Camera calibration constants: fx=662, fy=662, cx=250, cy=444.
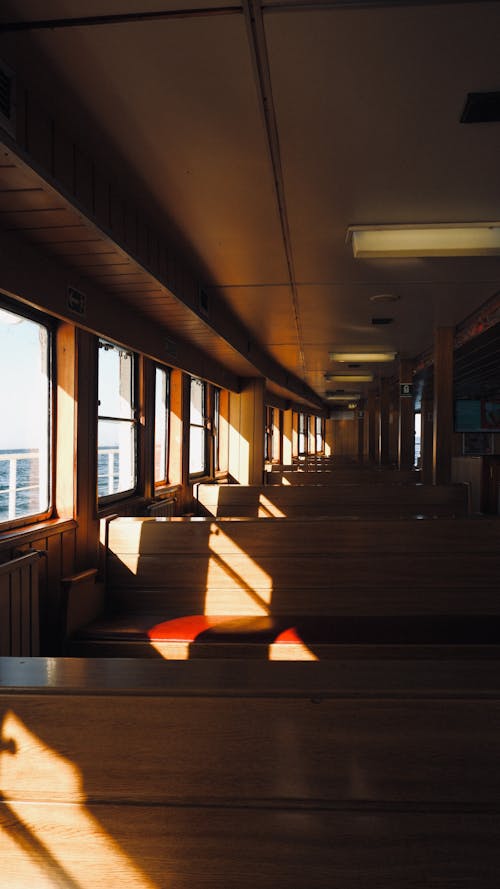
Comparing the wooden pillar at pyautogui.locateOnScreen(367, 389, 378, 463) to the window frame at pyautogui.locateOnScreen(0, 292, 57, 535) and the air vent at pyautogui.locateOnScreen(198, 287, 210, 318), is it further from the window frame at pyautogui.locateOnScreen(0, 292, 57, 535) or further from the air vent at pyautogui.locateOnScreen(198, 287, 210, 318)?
the window frame at pyautogui.locateOnScreen(0, 292, 57, 535)

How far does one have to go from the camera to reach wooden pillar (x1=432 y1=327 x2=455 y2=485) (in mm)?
6723

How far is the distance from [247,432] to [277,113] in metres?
7.36

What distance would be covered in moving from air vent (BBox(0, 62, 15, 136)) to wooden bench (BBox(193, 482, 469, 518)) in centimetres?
406

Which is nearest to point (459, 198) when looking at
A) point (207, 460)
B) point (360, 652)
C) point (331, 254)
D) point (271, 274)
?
point (331, 254)

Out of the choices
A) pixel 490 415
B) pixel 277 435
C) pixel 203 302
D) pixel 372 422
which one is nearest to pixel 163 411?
pixel 203 302

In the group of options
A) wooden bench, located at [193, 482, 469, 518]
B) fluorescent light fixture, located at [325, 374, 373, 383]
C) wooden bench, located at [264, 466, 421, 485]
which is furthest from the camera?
fluorescent light fixture, located at [325, 374, 373, 383]

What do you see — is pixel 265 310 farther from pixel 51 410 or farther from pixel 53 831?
pixel 53 831

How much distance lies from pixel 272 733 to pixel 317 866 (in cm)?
23

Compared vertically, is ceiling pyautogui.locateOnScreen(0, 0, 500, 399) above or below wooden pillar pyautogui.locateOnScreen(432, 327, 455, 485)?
above

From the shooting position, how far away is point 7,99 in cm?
195

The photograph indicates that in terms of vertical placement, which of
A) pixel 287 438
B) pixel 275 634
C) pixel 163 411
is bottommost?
pixel 275 634

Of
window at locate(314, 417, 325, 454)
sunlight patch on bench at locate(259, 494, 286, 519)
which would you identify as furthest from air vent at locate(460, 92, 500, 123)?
window at locate(314, 417, 325, 454)

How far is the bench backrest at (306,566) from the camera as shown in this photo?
12.6ft

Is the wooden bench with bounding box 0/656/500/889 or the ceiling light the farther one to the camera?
the ceiling light
